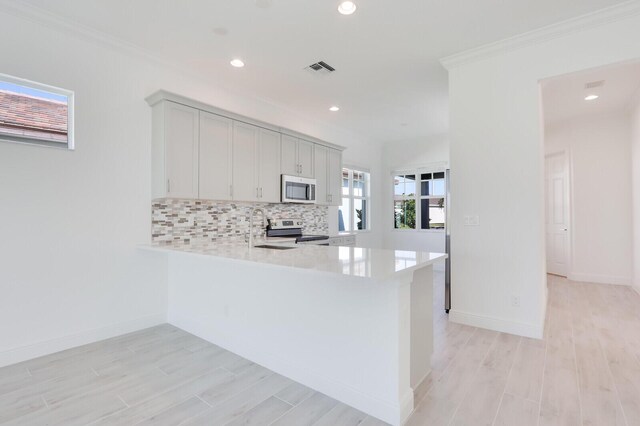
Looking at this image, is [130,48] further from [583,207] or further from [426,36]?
[583,207]

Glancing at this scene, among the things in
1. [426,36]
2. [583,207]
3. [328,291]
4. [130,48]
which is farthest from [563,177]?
[130,48]

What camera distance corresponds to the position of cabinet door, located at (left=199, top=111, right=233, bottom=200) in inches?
137

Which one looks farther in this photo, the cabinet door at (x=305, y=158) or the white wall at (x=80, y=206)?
the cabinet door at (x=305, y=158)

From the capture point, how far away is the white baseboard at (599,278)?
204 inches

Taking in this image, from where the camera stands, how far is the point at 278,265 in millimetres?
1792

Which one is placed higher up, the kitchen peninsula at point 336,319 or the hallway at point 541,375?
the kitchen peninsula at point 336,319

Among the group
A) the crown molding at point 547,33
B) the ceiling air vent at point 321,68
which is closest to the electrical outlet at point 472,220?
the crown molding at point 547,33

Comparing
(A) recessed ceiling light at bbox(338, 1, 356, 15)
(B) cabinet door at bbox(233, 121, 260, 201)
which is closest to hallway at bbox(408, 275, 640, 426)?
(B) cabinet door at bbox(233, 121, 260, 201)

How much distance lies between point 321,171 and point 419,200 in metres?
2.85

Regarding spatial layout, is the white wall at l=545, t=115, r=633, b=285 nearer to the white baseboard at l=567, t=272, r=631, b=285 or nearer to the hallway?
the white baseboard at l=567, t=272, r=631, b=285

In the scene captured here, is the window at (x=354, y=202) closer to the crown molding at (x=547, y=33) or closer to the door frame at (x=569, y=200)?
the crown molding at (x=547, y=33)

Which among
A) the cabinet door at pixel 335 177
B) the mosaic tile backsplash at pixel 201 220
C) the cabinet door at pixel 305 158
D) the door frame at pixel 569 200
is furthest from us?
the door frame at pixel 569 200

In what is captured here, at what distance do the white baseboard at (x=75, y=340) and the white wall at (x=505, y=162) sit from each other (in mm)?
3178

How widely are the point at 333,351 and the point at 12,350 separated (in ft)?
8.28
